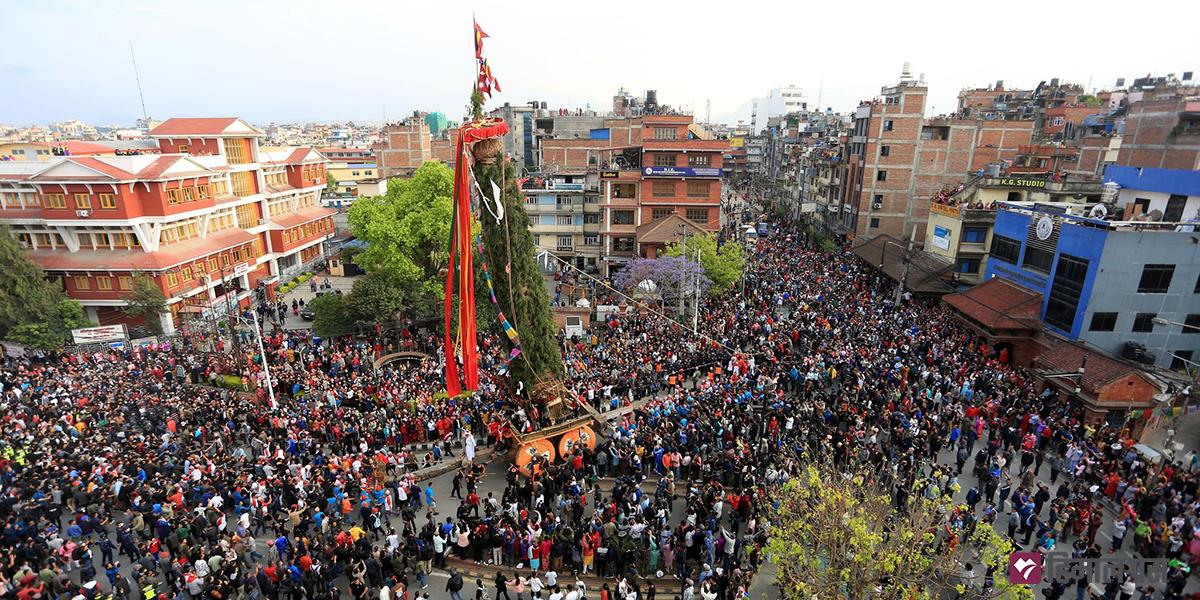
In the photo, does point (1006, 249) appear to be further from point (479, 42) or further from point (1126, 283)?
point (479, 42)

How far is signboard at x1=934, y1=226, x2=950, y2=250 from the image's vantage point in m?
36.3

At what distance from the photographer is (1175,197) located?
82.3 feet

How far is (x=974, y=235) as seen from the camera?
3459cm


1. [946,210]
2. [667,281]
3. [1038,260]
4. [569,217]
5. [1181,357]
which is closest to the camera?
[1181,357]

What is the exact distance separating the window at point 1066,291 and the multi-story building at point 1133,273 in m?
0.03

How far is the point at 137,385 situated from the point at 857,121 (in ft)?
169

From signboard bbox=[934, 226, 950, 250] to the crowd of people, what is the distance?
1166 centimetres

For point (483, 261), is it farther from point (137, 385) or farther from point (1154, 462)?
point (1154, 462)

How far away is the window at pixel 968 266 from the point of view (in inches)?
1389

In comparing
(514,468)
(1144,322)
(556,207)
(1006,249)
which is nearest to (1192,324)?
(1144,322)

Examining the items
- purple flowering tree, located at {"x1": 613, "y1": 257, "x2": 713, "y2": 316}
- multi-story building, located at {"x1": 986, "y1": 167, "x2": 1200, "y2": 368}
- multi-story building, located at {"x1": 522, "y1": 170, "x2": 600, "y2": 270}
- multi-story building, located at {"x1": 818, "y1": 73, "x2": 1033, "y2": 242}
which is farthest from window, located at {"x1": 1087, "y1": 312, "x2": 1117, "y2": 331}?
multi-story building, located at {"x1": 522, "y1": 170, "x2": 600, "y2": 270}

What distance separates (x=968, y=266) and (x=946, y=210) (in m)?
3.73

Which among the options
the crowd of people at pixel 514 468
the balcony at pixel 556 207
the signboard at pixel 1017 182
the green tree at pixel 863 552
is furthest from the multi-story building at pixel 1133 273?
the balcony at pixel 556 207

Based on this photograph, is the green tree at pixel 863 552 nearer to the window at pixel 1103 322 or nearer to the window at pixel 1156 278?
the window at pixel 1103 322
